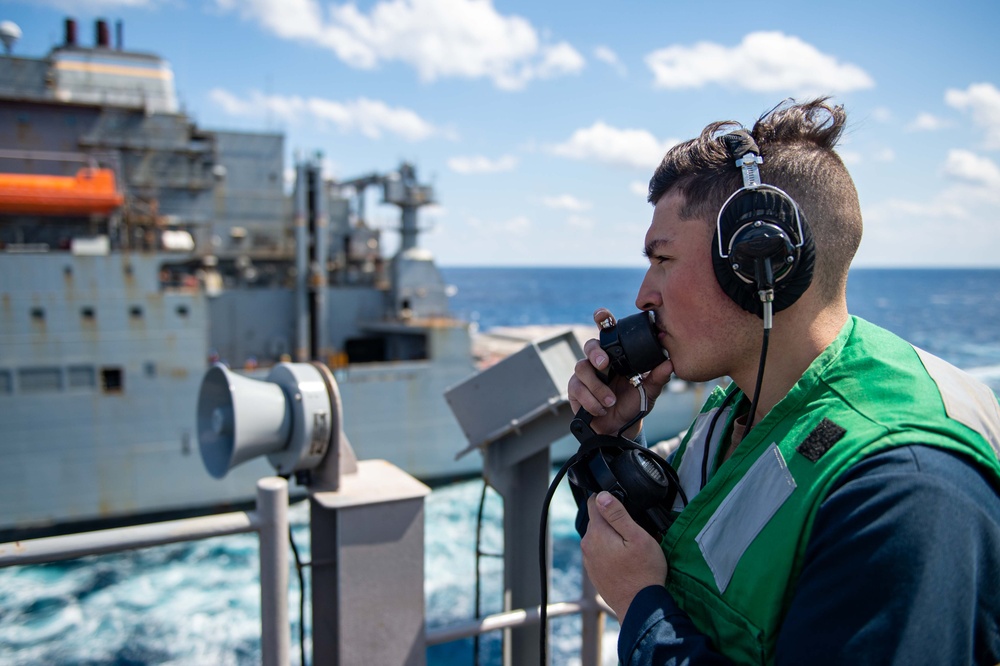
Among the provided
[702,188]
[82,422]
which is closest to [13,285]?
[82,422]

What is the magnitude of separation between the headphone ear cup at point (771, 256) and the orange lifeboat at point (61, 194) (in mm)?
17812

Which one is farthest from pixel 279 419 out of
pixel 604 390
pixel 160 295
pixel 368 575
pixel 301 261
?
pixel 301 261

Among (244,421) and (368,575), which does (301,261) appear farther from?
(368,575)

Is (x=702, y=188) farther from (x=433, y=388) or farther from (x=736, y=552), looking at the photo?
(x=433, y=388)

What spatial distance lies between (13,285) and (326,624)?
50.8ft

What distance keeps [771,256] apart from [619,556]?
2.02ft

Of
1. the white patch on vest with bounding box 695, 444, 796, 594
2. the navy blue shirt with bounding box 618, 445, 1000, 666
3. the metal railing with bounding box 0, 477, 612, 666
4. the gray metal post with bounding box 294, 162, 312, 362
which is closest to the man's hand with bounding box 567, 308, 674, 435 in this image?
the white patch on vest with bounding box 695, 444, 796, 594

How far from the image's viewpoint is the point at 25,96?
1758cm

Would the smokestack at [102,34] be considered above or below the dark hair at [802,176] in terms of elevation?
above

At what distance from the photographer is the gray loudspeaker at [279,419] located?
8.72 feet

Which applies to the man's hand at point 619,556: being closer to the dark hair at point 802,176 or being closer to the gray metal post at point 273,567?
the dark hair at point 802,176

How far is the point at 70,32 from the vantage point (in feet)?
67.3

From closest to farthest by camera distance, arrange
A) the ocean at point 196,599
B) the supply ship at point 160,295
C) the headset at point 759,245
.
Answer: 1. the headset at point 759,245
2. the ocean at point 196,599
3. the supply ship at point 160,295

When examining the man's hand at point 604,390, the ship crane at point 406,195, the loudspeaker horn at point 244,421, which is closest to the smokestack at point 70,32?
the ship crane at point 406,195
